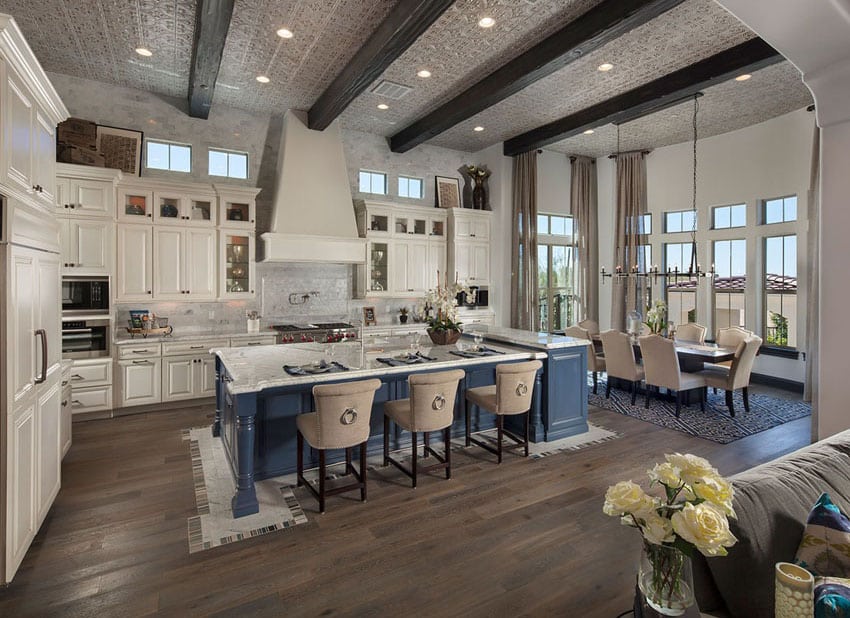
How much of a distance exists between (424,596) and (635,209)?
8088 mm

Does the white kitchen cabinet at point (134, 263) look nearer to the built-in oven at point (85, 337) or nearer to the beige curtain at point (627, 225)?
the built-in oven at point (85, 337)

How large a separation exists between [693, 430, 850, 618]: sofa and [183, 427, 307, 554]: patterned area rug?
2.42 m

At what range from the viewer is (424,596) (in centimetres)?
234

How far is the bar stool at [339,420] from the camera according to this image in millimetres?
3061

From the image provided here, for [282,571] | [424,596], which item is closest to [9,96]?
[282,571]

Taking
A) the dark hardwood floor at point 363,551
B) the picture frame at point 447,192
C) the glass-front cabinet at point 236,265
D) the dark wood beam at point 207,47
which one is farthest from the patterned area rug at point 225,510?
the picture frame at point 447,192

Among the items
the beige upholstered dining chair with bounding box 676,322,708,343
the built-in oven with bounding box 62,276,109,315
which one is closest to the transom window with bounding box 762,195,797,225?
the beige upholstered dining chair with bounding box 676,322,708,343

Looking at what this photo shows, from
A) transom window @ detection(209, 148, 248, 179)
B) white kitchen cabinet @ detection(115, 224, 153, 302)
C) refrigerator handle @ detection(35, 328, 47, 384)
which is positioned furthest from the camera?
transom window @ detection(209, 148, 248, 179)

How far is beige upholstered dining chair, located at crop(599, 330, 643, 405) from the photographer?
591 centimetres

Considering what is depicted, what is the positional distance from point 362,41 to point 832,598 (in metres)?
5.10

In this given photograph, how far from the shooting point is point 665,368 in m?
5.47

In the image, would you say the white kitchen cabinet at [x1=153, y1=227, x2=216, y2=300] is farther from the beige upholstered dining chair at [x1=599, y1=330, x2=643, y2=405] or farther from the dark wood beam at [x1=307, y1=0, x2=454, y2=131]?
the beige upholstered dining chair at [x1=599, y1=330, x2=643, y2=405]

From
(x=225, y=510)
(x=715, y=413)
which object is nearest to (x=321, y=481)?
(x=225, y=510)

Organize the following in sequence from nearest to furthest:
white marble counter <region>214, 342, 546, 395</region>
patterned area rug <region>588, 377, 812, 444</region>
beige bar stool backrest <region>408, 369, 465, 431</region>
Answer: white marble counter <region>214, 342, 546, 395</region>
beige bar stool backrest <region>408, 369, 465, 431</region>
patterned area rug <region>588, 377, 812, 444</region>
